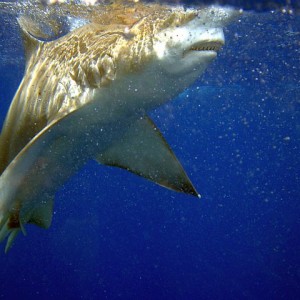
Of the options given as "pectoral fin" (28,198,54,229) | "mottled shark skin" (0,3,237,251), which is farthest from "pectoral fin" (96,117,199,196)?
"pectoral fin" (28,198,54,229)

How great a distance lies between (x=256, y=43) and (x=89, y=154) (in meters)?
10.8

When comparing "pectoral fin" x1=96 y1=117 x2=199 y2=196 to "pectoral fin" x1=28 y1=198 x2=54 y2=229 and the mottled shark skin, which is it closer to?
the mottled shark skin

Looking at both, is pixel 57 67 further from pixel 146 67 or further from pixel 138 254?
pixel 138 254

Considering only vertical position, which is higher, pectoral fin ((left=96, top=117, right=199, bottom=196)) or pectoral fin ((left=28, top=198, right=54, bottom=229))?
pectoral fin ((left=96, top=117, right=199, bottom=196))

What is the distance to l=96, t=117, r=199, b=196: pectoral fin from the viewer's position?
4.44 m

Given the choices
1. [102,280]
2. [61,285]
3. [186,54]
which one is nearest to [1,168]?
[186,54]

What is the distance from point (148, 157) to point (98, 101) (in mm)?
1250

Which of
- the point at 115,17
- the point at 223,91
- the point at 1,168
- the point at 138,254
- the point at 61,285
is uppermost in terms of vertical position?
the point at 115,17

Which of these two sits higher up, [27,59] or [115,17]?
[115,17]

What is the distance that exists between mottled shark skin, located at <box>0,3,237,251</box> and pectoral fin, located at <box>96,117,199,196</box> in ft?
0.04

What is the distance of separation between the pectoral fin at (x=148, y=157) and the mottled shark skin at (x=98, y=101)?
13 mm

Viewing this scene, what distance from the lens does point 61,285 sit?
31.6 meters

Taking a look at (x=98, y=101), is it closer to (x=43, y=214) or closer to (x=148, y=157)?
(x=148, y=157)

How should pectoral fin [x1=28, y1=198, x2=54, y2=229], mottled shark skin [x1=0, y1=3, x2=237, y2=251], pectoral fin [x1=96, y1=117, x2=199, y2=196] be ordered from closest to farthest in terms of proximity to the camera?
mottled shark skin [x1=0, y1=3, x2=237, y2=251] < pectoral fin [x1=96, y1=117, x2=199, y2=196] < pectoral fin [x1=28, y1=198, x2=54, y2=229]
